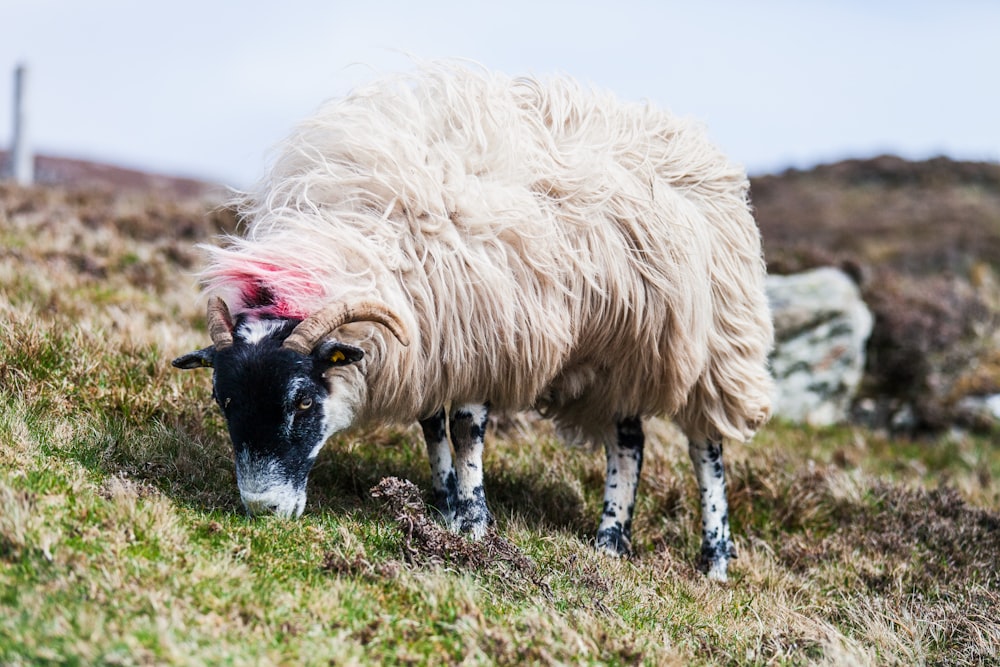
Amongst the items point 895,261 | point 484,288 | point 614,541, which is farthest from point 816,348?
point 895,261

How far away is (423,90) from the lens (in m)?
4.77

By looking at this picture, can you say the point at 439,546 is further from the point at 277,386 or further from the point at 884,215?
the point at 884,215

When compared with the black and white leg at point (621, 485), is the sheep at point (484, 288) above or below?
above

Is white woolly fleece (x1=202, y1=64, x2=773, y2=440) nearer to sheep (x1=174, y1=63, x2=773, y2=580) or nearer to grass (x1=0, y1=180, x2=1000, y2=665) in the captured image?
sheep (x1=174, y1=63, x2=773, y2=580)

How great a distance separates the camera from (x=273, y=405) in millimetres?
3795

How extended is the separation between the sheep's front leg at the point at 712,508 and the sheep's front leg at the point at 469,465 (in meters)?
1.43

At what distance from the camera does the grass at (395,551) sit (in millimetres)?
3119

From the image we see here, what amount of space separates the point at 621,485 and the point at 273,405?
7.41ft

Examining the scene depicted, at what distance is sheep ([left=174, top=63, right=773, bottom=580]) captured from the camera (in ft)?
12.8

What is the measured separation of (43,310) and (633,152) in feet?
13.2

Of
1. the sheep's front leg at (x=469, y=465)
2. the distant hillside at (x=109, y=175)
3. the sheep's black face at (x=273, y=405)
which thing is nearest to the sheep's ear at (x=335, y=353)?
the sheep's black face at (x=273, y=405)

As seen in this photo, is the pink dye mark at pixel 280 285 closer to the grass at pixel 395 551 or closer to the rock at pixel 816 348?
the grass at pixel 395 551

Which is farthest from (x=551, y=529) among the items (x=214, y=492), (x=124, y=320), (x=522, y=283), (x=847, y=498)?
(x=124, y=320)

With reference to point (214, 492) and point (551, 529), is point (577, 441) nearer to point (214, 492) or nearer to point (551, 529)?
point (551, 529)
